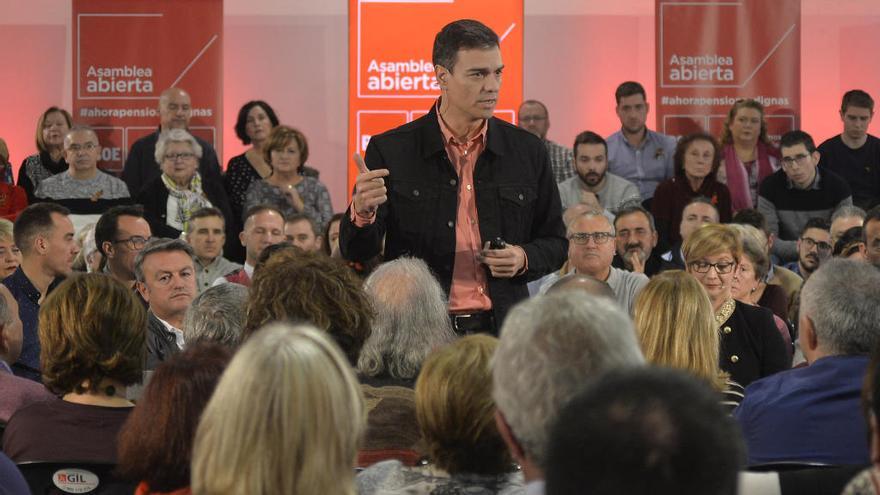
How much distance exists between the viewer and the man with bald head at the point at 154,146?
844 centimetres

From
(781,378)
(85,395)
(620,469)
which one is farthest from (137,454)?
(781,378)

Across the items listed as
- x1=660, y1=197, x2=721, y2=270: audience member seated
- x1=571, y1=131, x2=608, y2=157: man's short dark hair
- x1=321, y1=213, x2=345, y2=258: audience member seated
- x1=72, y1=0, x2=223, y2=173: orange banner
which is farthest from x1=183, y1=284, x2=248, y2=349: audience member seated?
x1=72, y1=0, x2=223, y2=173: orange banner

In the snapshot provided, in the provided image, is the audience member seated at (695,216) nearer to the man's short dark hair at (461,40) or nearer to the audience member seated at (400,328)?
the man's short dark hair at (461,40)

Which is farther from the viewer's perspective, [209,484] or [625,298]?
[625,298]

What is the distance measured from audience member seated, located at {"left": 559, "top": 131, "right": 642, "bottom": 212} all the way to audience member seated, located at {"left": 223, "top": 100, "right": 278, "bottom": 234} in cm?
201

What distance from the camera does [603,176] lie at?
317 inches

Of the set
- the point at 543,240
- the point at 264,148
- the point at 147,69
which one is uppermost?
the point at 147,69

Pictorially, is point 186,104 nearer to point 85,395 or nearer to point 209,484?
point 85,395

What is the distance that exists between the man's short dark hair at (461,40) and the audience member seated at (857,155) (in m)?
5.62

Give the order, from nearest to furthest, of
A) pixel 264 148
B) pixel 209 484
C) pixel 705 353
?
1. pixel 209 484
2. pixel 705 353
3. pixel 264 148

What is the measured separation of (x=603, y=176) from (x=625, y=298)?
247 centimetres

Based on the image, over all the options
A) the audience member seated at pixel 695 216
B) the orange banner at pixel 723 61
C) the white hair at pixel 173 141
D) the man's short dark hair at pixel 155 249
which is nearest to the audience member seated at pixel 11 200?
the white hair at pixel 173 141

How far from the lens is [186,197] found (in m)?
7.70

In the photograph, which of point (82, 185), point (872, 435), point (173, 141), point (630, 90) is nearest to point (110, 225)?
point (173, 141)
